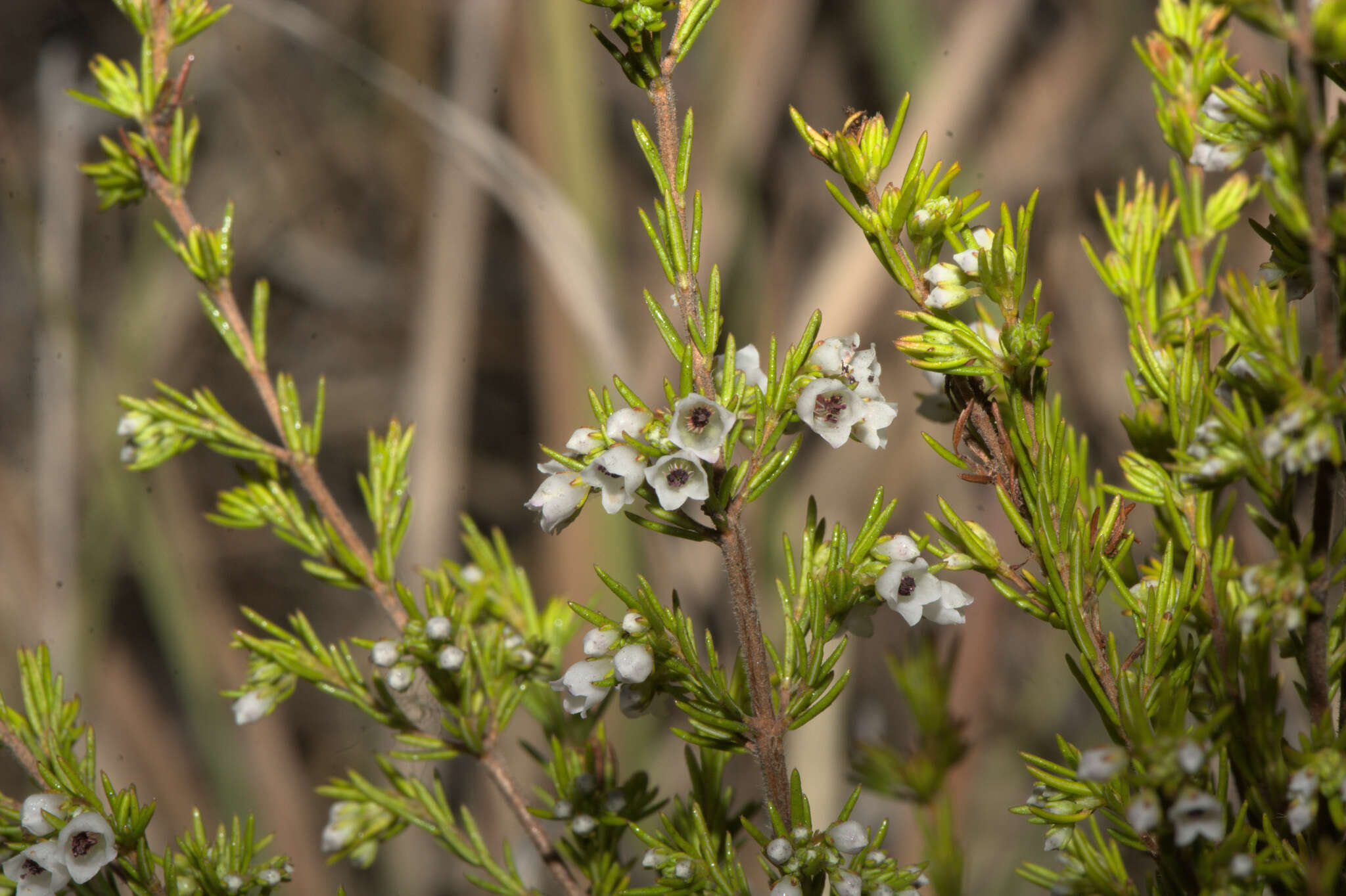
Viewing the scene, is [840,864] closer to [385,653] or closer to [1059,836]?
[1059,836]

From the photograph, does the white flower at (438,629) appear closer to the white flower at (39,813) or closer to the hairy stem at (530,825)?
the hairy stem at (530,825)

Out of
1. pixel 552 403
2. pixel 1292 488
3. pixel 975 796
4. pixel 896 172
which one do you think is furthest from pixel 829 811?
pixel 1292 488

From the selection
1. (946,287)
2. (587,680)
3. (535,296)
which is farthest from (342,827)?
(535,296)

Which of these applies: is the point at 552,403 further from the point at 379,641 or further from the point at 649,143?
the point at 649,143

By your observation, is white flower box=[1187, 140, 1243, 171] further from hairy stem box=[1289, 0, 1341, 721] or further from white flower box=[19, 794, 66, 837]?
white flower box=[19, 794, 66, 837]

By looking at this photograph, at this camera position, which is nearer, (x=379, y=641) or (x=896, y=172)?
(x=379, y=641)

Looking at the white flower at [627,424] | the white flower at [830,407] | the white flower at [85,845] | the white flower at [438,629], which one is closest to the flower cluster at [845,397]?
the white flower at [830,407]
